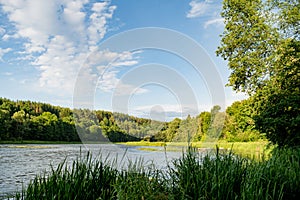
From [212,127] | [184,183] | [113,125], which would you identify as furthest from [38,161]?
[184,183]

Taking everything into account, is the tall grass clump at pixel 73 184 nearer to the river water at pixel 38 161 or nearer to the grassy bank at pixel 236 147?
the river water at pixel 38 161

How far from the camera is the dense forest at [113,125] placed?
18.7m

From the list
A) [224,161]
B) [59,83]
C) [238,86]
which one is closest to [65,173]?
[224,161]

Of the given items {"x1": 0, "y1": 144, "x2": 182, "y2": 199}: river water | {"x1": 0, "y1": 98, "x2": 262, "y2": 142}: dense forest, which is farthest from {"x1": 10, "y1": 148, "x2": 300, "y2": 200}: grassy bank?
{"x1": 0, "y1": 98, "x2": 262, "y2": 142}: dense forest

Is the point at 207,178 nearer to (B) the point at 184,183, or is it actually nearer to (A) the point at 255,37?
(B) the point at 184,183

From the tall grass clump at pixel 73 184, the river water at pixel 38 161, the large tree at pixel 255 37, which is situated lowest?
the river water at pixel 38 161

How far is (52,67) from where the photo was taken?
117ft

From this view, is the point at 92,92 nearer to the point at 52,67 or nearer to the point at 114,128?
the point at 114,128

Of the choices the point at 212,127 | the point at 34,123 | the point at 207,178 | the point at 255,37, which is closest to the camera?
the point at 207,178

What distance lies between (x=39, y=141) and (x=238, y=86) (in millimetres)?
44403

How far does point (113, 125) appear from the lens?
68.4 feet

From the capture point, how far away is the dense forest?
18734 mm

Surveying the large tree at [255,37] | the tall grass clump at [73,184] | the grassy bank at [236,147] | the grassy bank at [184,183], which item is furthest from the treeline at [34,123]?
the grassy bank at [184,183]

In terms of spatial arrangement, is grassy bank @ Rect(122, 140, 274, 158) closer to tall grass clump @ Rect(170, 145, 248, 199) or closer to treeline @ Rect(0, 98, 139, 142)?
tall grass clump @ Rect(170, 145, 248, 199)
